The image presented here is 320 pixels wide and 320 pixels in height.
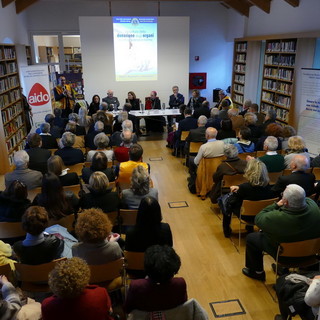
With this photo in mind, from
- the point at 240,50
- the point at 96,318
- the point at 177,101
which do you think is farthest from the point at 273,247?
the point at 240,50

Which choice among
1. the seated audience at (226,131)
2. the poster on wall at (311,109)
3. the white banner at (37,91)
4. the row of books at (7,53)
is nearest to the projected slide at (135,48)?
the white banner at (37,91)

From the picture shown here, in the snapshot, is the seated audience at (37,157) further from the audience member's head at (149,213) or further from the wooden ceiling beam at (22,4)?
the wooden ceiling beam at (22,4)

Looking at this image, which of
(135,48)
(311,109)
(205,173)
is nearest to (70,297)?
(205,173)

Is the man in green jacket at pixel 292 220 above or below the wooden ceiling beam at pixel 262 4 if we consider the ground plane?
below

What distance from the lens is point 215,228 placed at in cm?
460

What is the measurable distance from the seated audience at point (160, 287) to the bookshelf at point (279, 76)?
7.06 m

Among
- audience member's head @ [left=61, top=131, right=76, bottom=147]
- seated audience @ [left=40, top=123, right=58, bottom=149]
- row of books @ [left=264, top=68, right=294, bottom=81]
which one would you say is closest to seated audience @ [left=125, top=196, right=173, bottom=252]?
audience member's head @ [left=61, top=131, right=76, bottom=147]

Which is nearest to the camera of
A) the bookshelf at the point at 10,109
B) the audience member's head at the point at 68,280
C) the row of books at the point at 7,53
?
the audience member's head at the point at 68,280

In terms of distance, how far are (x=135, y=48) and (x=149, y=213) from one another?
27.5 ft

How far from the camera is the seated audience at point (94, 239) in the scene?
8.18 ft

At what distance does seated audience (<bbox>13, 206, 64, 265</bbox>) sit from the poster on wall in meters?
5.94

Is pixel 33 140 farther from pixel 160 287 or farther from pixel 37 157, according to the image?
pixel 160 287

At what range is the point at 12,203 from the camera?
10.6ft

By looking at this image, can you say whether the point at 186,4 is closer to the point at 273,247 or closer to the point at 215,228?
the point at 215,228
